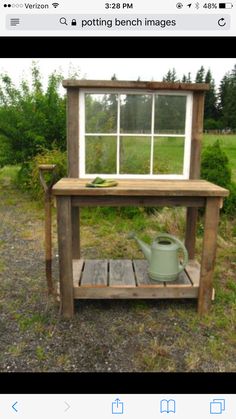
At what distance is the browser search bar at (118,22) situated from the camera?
1.30m

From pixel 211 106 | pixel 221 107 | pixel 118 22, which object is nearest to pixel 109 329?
pixel 118 22

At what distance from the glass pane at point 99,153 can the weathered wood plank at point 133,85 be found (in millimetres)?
450

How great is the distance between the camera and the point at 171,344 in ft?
7.38

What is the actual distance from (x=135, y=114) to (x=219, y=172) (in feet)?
7.50

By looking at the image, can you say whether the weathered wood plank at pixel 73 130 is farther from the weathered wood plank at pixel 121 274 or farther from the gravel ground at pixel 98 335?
the gravel ground at pixel 98 335

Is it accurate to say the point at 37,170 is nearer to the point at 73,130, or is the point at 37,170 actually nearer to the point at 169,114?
the point at 73,130

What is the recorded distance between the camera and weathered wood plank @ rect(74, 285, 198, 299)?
8.50 ft

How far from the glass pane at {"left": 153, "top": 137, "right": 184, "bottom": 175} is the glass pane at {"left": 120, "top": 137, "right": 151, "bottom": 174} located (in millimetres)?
73

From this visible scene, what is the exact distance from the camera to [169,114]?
2.80 meters

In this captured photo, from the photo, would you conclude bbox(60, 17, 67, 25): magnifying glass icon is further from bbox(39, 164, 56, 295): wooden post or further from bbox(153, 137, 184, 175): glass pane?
bbox(153, 137, 184, 175): glass pane

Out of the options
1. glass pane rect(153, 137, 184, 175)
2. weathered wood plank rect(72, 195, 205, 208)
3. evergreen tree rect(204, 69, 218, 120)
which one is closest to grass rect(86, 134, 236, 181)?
glass pane rect(153, 137, 184, 175)
